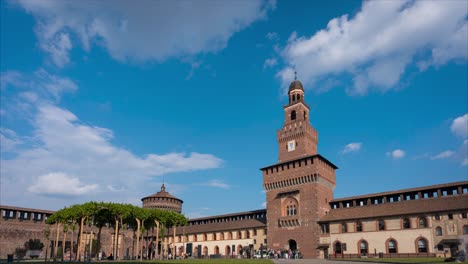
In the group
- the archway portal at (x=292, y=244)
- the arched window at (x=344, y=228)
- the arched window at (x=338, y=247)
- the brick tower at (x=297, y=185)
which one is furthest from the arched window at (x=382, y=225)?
the archway portal at (x=292, y=244)

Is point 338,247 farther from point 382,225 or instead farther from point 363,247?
point 382,225

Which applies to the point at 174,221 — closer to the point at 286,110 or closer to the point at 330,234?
the point at 330,234

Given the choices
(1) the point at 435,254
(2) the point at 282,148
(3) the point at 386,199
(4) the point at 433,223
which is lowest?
(1) the point at 435,254

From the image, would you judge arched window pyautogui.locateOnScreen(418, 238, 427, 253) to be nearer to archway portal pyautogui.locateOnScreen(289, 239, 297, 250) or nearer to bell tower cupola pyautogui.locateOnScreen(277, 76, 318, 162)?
archway portal pyautogui.locateOnScreen(289, 239, 297, 250)

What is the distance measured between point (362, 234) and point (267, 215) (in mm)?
16326

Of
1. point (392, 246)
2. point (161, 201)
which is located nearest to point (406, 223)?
point (392, 246)

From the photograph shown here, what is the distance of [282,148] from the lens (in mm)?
68250

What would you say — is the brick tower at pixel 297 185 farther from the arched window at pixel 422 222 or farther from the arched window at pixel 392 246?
the arched window at pixel 422 222

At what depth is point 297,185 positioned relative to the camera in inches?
2400

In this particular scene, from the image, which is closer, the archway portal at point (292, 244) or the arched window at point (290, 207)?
the archway portal at point (292, 244)

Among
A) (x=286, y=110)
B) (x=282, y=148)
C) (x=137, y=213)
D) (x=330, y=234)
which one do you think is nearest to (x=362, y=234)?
(x=330, y=234)

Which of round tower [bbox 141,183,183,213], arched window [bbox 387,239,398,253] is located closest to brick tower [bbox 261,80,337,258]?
arched window [bbox 387,239,398,253]

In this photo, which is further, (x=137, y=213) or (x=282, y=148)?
(x=282, y=148)

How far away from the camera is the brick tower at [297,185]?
5784 cm
